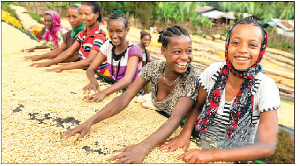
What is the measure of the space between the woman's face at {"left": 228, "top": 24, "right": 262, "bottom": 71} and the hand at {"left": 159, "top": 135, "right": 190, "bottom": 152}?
0.66m

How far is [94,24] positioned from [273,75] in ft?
22.3

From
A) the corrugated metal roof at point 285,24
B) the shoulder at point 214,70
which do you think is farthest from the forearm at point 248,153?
the corrugated metal roof at point 285,24

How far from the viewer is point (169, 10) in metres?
16.8

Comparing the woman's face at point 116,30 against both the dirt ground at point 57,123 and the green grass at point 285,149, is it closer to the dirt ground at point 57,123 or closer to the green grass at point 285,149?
the dirt ground at point 57,123

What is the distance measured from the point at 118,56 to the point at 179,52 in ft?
3.78

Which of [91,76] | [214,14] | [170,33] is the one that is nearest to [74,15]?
[91,76]

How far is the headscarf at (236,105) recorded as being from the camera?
1551 mm

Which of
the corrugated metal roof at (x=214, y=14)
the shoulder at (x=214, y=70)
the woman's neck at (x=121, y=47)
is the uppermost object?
the corrugated metal roof at (x=214, y=14)

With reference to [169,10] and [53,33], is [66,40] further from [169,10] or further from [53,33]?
[169,10]

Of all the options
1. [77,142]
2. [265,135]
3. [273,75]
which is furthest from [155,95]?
[273,75]

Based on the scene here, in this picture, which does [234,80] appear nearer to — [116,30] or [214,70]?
[214,70]

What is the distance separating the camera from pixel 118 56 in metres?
2.77

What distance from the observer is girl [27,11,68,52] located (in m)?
4.27

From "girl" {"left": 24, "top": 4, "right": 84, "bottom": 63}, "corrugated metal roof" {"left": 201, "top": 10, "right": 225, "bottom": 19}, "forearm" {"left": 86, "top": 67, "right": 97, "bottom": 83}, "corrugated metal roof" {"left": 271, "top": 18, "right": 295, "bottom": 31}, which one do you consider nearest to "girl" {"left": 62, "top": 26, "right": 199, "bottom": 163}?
"forearm" {"left": 86, "top": 67, "right": 97, "bottom": 83}
